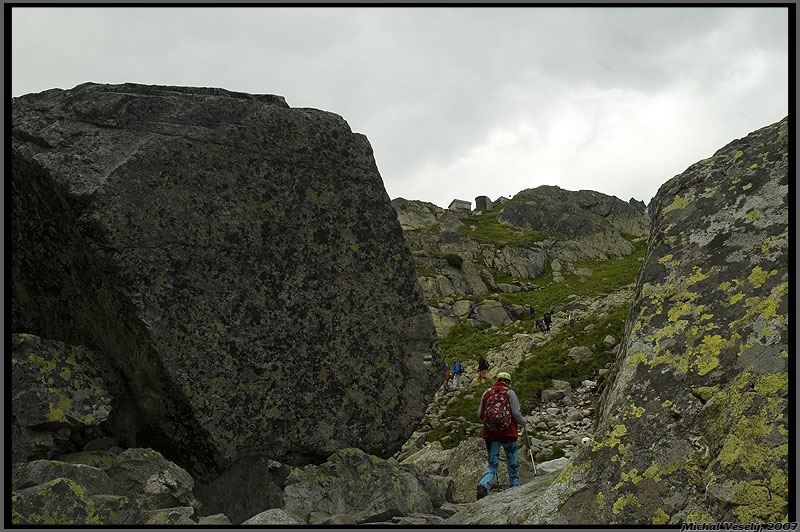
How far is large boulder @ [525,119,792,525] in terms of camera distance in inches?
185

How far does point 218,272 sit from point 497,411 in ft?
18.9

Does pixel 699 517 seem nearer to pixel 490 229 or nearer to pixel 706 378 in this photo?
pixel 706 378

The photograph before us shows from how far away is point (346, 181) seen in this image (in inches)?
383

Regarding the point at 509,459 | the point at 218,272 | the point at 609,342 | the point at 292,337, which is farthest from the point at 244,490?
the point at 609,342

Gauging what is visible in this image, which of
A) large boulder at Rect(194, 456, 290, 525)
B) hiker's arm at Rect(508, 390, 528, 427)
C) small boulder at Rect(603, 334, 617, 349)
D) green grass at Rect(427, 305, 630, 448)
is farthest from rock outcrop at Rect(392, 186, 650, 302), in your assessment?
large boulder at Rect(194, 456, 290, 525)

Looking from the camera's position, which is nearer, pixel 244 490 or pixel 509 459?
pixel 244 490

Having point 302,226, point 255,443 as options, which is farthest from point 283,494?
point 302,226

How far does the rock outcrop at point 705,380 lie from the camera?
15.5 feet

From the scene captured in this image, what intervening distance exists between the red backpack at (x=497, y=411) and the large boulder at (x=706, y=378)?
149 inches

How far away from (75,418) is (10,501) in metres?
1.61

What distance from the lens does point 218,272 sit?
331 inches

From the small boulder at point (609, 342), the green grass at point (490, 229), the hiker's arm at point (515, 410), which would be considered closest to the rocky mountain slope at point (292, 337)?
the hiker's arm at point (515, 410)

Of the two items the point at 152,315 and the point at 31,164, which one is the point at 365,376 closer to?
the point at 152,315

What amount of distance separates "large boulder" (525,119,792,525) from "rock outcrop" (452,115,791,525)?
11mm
